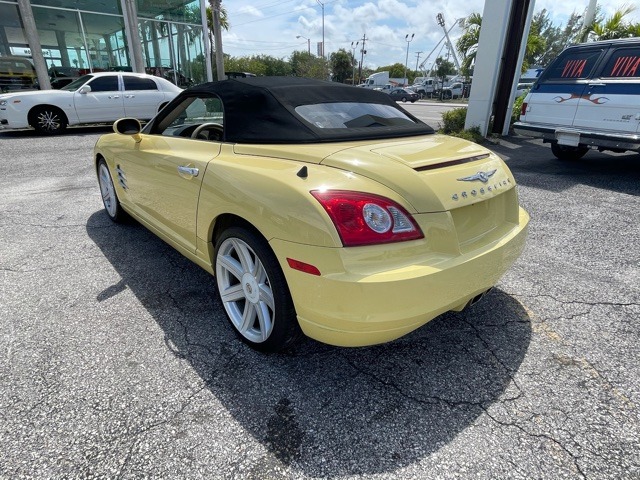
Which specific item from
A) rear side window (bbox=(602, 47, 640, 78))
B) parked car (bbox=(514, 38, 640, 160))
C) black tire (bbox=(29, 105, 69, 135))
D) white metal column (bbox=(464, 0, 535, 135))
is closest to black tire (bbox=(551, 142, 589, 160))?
parked car (bbox=(514, 38, 640, 160))

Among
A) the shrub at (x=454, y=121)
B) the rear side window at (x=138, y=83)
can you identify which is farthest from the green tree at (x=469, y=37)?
the rear side window at (x=138, y=83)

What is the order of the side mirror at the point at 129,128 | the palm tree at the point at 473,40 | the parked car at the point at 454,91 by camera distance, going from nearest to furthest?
1. the side mirror at the point at 129,128
2. the palm tree at the point at 473,40
3. the parked car at the point at 454,91

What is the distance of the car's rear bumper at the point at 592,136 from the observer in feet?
18.9

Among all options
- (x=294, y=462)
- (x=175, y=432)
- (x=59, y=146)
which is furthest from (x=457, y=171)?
(x=59, y=146)

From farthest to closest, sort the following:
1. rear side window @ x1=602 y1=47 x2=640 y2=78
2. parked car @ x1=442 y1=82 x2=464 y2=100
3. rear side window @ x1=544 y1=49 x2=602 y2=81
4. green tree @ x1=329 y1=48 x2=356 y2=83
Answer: green tree @ x1=329 y1=48 x2=356 y2=83 < parked car @ x1=442 y1=82 x2=464 y2=100 < rear side window @ x1=544 y1=49 x2=602 y2=81 < rear side window @ x1=602 y1=47 x2=640 y2=78

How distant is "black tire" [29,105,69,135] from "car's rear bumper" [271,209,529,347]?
37.6ft

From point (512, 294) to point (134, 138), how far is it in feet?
10.7

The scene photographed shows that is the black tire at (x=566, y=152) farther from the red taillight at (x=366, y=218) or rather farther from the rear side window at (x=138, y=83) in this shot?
the rear side window at (x=138, y=83)

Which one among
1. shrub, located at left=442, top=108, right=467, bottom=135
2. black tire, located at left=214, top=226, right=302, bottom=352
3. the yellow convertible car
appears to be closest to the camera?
the yellow convertible car

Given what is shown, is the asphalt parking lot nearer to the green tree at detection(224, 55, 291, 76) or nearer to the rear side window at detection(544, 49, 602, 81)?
A: the rear side window at detection(544, 49, 602, 81)

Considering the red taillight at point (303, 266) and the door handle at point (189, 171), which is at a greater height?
the door handle at point (189, 171)

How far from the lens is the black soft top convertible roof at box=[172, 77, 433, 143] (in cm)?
236

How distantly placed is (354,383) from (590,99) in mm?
6532

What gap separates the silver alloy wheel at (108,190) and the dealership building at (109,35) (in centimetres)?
1397
